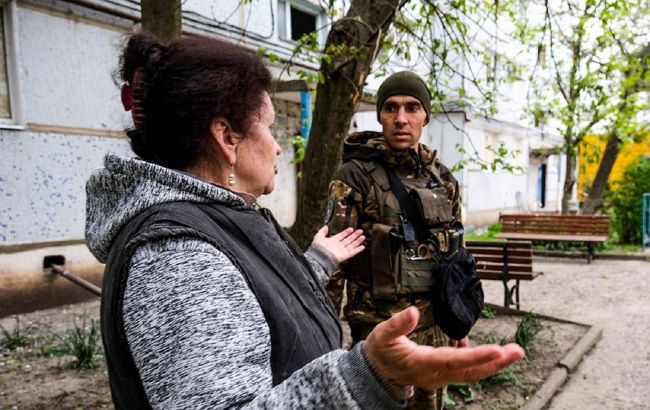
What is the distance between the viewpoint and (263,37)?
8352 mm

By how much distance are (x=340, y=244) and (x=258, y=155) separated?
89cm

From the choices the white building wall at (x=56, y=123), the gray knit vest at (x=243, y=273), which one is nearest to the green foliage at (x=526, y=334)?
the gray knit vest at (x=243, y=273)

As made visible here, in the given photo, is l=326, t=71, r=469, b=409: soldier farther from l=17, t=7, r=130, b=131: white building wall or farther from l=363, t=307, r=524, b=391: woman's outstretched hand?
l=17, t=7, r=130, b=131: white building wall

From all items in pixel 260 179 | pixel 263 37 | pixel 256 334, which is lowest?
pixel 256 334

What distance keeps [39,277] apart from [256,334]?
6021 millimetres

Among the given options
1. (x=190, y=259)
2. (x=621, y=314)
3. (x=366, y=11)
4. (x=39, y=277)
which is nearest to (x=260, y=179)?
(x=190, y=259)

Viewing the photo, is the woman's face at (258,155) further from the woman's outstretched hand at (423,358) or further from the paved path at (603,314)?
the paved path at (603,314)

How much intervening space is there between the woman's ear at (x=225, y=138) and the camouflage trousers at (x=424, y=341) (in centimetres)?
152

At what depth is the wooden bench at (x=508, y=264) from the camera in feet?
18.8

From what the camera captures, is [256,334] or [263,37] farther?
[263,37]

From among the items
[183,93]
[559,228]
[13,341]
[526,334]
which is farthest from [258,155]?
[559,228]

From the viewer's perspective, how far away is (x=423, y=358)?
708 mm

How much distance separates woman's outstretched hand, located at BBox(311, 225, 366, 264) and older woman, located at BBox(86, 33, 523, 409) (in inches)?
23.3

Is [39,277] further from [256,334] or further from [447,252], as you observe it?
[256,334]
